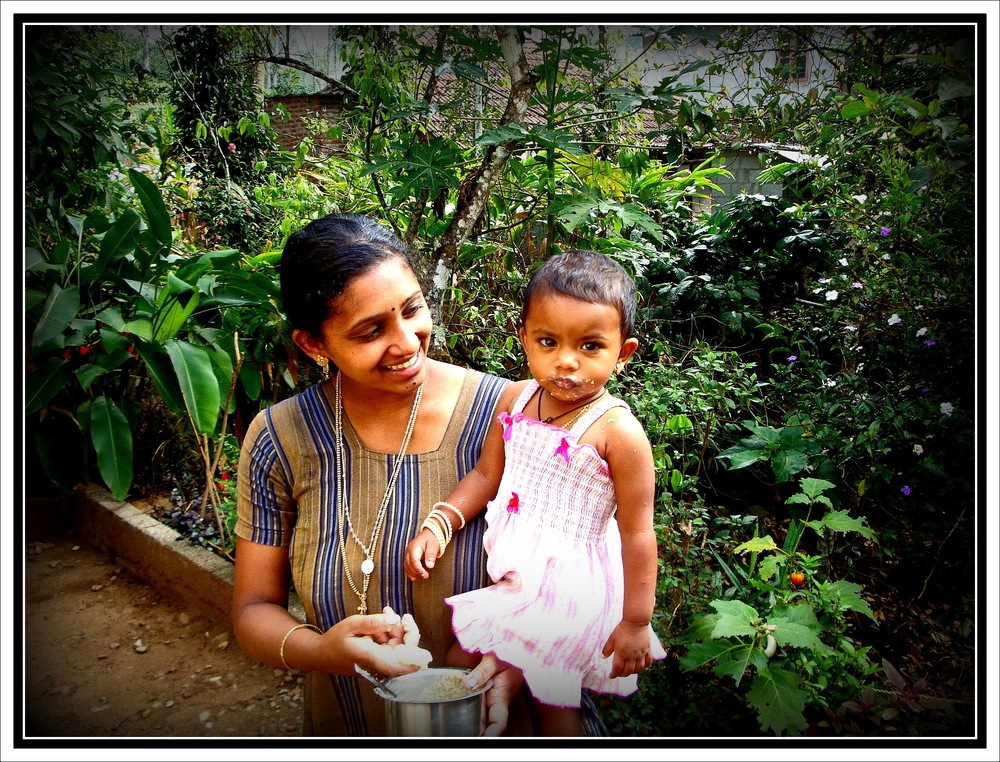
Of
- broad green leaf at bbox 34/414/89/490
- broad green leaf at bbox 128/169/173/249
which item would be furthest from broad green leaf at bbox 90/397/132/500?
broad green leaf at bbox 128/169/173/249

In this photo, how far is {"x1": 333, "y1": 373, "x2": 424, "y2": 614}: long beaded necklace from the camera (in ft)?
4.19

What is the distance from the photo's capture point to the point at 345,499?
4.33 ft

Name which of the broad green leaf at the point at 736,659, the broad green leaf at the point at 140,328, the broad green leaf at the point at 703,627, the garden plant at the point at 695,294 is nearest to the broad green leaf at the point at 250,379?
the garden plant at the point at 695,294

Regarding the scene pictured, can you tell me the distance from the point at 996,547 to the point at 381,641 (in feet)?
3.60

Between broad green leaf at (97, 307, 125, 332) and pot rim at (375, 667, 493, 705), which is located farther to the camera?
broad green leaf at (97, 307, 125, 332)

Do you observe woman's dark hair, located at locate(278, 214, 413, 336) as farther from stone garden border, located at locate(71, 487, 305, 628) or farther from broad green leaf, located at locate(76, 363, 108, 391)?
stone garden border, located at locate(71, 487, 305, 628)

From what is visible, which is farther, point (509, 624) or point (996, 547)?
point (509, 624)

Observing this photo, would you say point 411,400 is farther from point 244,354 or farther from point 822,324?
point 822,324

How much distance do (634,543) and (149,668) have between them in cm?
250

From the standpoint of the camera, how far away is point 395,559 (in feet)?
4.23

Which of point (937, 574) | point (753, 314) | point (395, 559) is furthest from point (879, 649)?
point (395, 559)

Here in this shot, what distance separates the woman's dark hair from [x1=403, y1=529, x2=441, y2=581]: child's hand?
45 cm

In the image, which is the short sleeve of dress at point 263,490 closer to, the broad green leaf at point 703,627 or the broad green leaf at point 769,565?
the broad green leaf at point 703,627

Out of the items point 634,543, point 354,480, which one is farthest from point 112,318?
point 634,543
